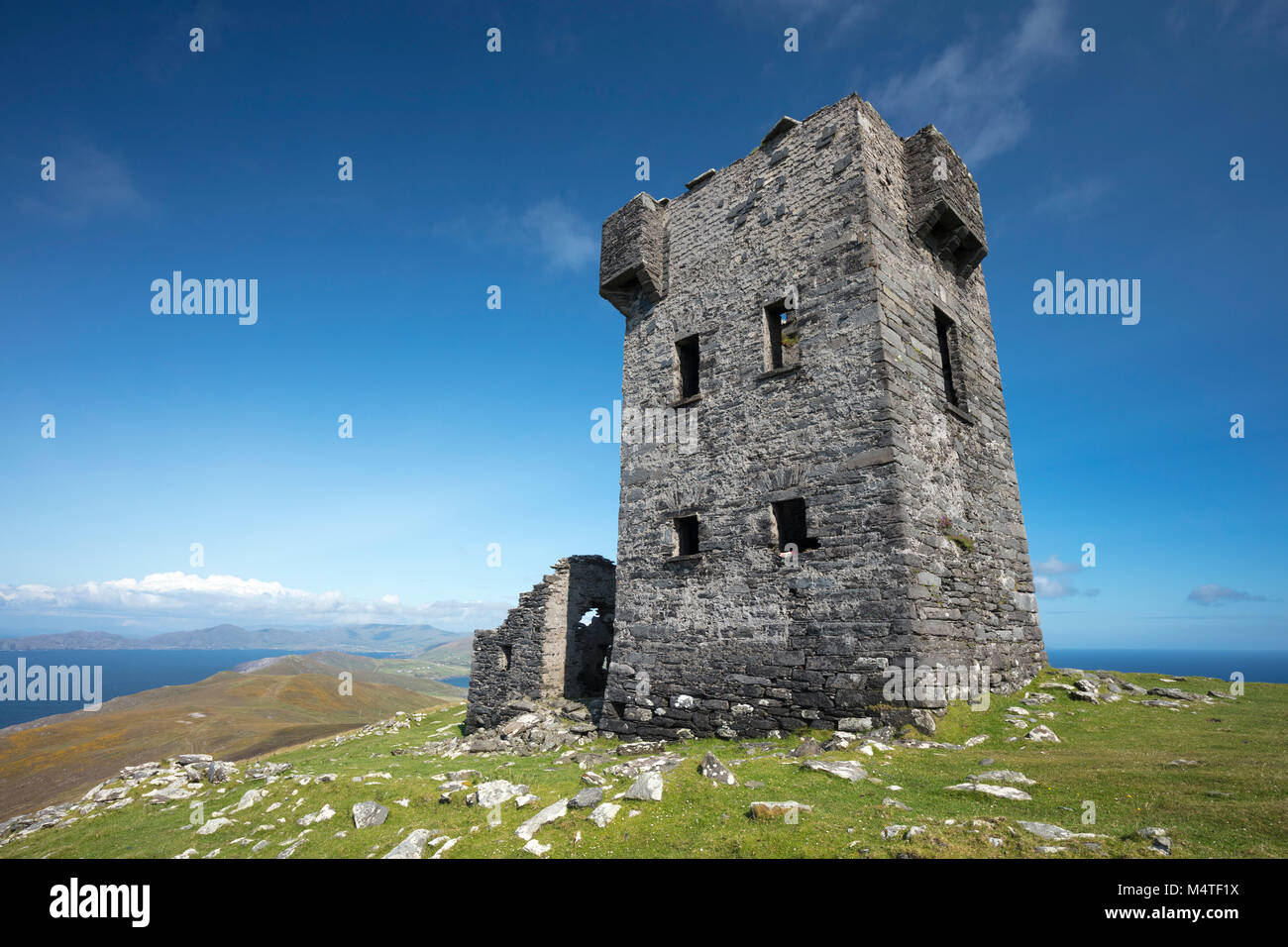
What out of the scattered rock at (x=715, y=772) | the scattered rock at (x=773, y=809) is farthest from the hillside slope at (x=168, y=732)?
the scattered rock at (x=773, y=809)

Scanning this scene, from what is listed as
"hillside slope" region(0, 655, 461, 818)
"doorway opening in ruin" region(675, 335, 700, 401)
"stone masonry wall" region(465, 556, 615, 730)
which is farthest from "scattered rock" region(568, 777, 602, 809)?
"hillside slope" region(0, 655, 461, 818)

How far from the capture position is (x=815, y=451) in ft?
35.0

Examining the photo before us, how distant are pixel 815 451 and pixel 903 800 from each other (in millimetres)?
6180

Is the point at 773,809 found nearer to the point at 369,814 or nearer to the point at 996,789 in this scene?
the point at 996,789

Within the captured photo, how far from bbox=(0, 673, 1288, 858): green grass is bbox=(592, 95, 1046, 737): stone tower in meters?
1.48

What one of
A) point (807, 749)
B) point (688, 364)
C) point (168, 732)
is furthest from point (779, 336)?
point (168, 732)

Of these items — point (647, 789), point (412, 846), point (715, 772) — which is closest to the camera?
point (412, 846)

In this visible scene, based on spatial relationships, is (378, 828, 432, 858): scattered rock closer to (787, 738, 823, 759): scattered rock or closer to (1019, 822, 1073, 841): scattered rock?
(787, 738, 823, 759): scattered rock

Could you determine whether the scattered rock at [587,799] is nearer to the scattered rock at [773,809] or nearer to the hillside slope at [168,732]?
the scattered rock at [773,809]

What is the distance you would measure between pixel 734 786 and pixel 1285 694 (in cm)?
1165

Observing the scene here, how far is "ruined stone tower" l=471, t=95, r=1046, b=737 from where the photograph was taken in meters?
9.77

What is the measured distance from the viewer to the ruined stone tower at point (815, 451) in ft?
32.1
